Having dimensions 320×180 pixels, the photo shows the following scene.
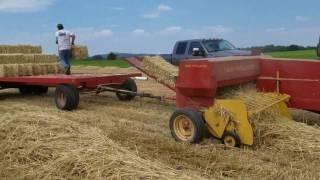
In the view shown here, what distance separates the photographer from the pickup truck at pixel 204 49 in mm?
15688

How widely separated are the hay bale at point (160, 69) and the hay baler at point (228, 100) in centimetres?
162

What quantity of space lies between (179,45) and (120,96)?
167 inches

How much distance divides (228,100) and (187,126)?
2.58 feet

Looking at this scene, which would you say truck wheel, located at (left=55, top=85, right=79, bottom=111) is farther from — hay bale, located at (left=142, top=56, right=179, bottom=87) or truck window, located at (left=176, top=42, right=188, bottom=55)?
truck window, located at (left=176, top=42, right=188, bottom=55)

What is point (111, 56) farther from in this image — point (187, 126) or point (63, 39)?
point (187, 126)

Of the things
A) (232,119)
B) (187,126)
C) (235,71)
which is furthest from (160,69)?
(232,119)

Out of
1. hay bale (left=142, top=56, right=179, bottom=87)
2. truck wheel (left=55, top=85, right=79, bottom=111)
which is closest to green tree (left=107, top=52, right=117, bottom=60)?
truck wheel (left=55, top=85, right=79, bottom=111)

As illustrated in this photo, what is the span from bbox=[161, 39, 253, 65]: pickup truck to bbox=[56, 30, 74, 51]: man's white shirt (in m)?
3.23

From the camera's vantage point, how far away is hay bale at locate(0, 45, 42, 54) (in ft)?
50.1

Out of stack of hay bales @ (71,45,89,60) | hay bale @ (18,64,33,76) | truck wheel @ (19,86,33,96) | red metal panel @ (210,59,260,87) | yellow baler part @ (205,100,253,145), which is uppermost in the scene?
stack of hay bales @ (71,45,89,60)

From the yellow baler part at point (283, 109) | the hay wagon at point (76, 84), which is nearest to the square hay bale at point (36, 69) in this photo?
the hay wagon at point (76, 84)

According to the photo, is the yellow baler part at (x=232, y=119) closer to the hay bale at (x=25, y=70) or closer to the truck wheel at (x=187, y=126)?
the truck wheel at (x=187, y=126)

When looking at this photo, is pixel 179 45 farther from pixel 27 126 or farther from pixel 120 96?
pixel 27 126

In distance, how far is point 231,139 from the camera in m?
7.88
